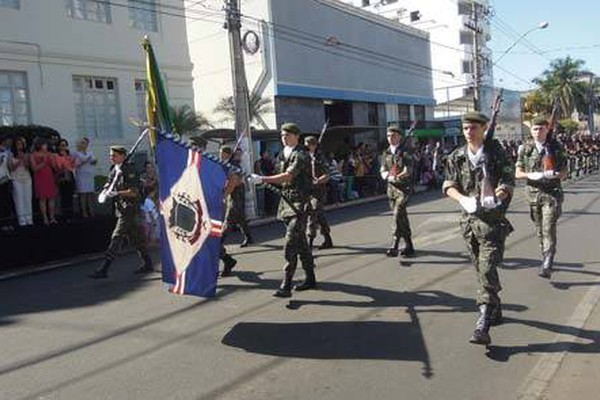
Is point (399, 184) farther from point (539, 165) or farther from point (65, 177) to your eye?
point (65, 177)

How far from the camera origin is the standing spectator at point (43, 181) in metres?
13.7

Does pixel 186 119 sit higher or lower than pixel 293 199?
higher

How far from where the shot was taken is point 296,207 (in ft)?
26.2

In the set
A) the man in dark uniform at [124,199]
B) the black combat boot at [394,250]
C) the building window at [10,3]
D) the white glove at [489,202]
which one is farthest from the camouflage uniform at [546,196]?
the building window at [10,3]

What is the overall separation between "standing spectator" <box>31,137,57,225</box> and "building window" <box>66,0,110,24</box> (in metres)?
9.09

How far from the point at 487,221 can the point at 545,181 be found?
115 inches

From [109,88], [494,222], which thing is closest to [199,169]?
[494,222]

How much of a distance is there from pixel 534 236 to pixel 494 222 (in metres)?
6.41

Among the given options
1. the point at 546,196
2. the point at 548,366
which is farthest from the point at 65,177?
the point at 548,366

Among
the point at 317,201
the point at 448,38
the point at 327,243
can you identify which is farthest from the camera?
the point at 448,38

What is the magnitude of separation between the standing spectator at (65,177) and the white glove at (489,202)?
10297 millimetres

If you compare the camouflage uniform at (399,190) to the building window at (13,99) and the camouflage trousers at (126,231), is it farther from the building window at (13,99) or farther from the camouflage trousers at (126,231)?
the building window at (13,99)

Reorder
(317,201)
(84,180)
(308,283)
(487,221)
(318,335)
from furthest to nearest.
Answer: (84,180) → (317,201) → (308,283) → (318,335) → (487,221)

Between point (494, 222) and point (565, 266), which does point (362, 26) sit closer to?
point (565, 266)
